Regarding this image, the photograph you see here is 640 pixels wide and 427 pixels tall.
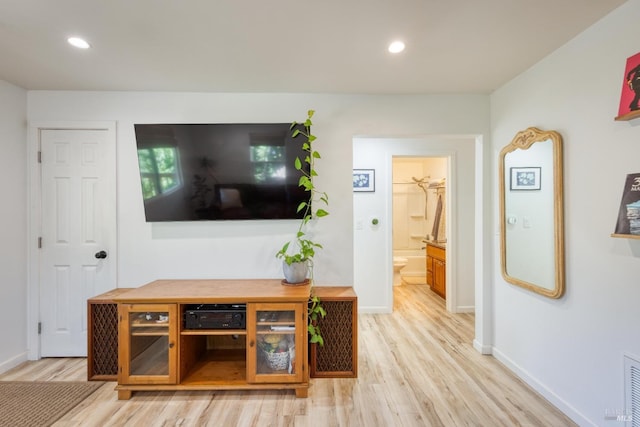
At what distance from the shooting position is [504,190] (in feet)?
8.05

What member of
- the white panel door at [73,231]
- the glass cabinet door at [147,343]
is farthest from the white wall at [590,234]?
the white panel door at [73,231]

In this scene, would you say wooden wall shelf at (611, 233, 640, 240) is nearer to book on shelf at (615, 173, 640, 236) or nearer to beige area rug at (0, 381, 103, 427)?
book on shelf at (615, 173, 640, 236)

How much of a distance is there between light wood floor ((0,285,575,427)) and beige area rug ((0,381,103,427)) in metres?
0.07

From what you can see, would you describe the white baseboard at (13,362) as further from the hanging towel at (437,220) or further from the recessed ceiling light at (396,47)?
the hanging towel at (437,220)

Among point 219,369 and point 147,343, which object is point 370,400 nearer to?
point 219,369

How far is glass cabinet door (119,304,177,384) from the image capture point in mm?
2014

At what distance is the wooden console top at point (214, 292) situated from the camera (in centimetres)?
202

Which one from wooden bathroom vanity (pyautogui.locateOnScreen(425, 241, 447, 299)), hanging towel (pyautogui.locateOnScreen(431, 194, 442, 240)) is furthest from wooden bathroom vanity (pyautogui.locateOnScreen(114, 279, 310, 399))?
hanging towel (pyautogui.locateOnScreen(431, 194, 442, 240))

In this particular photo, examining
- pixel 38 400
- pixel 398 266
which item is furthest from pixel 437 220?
pixel 38 400

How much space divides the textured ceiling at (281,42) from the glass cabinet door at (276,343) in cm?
177

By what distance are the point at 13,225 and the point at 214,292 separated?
191 centimetres

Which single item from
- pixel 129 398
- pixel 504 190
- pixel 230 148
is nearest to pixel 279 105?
pixel 230 148

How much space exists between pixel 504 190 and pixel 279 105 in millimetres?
2114

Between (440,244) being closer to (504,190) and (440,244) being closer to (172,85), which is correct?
(504,190)
